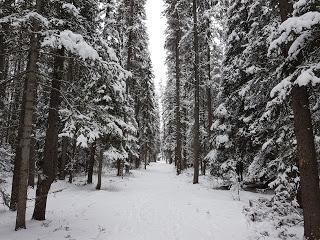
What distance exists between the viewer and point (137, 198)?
1686 centimetres

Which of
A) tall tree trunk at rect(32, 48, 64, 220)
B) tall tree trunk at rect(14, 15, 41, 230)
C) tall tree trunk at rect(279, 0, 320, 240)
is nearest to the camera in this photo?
tall tree trunk at rect(279, 0, 320, 240)

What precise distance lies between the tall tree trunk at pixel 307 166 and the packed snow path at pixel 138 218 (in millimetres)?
2249

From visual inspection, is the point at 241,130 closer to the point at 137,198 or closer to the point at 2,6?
the point at 137,198

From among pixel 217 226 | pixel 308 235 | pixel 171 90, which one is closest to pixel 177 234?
pixel 217 226

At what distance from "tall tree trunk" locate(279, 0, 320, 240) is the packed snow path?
7.38 ft

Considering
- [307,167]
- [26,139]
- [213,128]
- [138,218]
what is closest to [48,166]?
[26,139]

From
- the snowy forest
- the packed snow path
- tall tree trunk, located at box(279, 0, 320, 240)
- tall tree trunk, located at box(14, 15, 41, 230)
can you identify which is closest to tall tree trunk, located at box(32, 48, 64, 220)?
the snowy forest

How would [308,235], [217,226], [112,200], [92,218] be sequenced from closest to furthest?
1. [308,235]
2. [217,226]
3. [92,218]
4. [112,200]

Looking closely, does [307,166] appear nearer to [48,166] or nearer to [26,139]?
[26,139]

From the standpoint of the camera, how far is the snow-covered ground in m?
9.59

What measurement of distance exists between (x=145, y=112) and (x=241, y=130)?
27.2 meters

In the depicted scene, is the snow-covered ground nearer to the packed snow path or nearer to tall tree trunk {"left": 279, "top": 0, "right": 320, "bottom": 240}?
the packed snow path

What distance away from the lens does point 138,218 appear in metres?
12.0

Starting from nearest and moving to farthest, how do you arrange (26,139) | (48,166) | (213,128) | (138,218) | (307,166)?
(307,166), (26,139), (48,166), (138,218), (213,128)
